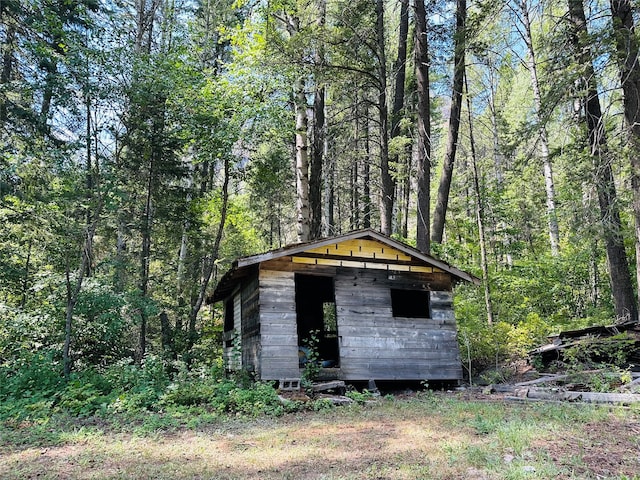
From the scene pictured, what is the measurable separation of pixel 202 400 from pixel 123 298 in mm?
4811

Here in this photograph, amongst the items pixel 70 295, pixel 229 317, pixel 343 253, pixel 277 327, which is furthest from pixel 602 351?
pixel 70 295

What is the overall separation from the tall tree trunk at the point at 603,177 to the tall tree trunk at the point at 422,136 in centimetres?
401

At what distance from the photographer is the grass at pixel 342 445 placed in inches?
176

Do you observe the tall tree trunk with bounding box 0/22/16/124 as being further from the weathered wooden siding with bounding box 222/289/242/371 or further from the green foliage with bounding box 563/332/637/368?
the green foliage with bounding box 563/332/637/368

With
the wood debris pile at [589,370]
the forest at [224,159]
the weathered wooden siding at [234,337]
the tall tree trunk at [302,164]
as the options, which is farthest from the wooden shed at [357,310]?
the tall tree trunk at [302,164]

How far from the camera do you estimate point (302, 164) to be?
14.3 m

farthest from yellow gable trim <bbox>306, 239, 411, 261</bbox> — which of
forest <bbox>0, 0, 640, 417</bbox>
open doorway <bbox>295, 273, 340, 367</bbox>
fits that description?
open doorway <bbox>295, 273, 340, 367</bbox>

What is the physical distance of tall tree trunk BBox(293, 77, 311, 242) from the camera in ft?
44.9

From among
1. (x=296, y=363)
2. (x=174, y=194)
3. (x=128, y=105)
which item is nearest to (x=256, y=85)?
(x=128, y=105)

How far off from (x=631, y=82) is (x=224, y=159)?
1110 centimetres

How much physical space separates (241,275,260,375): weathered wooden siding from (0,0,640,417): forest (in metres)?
1.27

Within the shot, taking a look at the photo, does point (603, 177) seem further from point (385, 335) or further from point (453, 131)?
point (385, 335)

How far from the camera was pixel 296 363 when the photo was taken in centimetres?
982

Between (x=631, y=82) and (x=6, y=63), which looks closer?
(x=631, y=82)
